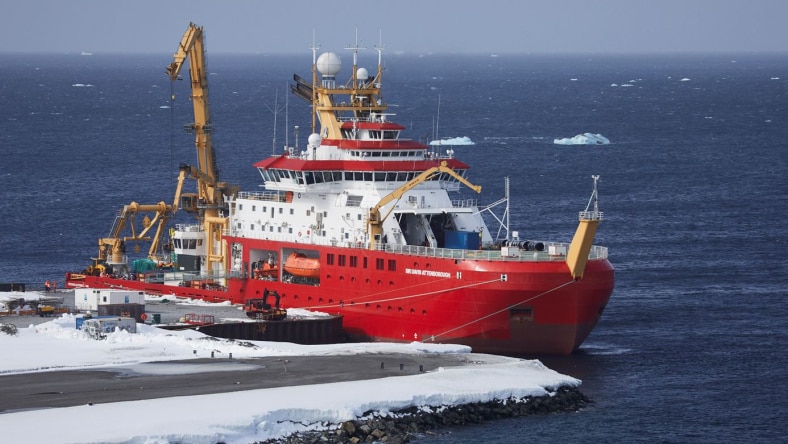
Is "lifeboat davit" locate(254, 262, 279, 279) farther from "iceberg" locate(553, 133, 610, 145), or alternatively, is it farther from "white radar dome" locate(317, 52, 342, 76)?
"iceberg" locate(553, 133, 610, 145)

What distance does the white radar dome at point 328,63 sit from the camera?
212ft

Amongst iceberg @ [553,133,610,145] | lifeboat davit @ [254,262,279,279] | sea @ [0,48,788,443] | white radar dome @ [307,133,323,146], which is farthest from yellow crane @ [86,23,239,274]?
iceberg @ [553,133,610,145]

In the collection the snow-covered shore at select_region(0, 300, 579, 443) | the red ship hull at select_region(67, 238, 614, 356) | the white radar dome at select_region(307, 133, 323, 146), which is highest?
the white radar dome at select_region(307, 133, 323, 146)

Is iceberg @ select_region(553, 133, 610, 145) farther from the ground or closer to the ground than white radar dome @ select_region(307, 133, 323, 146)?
closer to the ground

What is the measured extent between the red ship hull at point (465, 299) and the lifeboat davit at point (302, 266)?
494 mm

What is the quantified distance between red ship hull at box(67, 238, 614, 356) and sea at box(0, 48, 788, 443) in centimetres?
161

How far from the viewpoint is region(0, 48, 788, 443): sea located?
165 feet

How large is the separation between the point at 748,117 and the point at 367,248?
416 ft

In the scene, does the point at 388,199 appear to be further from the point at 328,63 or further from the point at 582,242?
the point at 328,63

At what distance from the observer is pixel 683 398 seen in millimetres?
50656

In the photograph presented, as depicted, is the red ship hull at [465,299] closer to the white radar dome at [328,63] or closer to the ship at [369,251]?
the ship at [369,251]

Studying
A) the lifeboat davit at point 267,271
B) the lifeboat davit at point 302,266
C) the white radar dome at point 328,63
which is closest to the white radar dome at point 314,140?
the white radar dome at point 328,63

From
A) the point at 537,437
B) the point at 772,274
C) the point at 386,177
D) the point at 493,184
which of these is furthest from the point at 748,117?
the point at 537,437

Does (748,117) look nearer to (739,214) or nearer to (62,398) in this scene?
(739,214)
